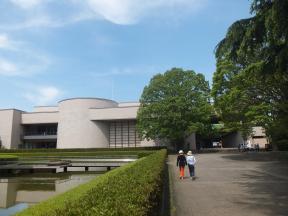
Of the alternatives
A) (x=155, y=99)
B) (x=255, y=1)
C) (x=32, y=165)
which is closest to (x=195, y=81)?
(x=155, y=99)

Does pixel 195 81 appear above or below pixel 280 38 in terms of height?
above

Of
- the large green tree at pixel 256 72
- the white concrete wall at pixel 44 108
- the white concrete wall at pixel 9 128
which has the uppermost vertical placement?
the white concrete wall at pixel 44 108

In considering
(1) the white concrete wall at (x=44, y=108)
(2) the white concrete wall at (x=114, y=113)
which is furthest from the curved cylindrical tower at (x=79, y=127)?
(1) the white concrete wall at (x=44, y=108)

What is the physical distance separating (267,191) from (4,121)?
5738 centimetres

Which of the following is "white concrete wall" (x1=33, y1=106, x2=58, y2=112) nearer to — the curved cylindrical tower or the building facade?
the building facade

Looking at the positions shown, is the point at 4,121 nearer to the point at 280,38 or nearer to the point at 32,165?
the point at 32,165

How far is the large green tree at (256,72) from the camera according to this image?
8.88 meters

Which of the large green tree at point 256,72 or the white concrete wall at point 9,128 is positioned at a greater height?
the white concrete wall at point 9,128

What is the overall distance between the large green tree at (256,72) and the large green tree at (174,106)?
34.3 feet

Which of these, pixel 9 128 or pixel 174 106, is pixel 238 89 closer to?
pixel 174 106

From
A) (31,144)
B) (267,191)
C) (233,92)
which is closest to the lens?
(267,191)

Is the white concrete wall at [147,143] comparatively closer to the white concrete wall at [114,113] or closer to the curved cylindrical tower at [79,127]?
the white concrete wall at [114,113]

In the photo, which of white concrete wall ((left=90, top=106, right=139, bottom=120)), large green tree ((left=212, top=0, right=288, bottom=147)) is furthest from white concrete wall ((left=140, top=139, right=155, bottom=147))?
large green tree ((left=212, top=0, right=288, bottom=147))

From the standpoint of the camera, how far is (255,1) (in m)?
9.43
